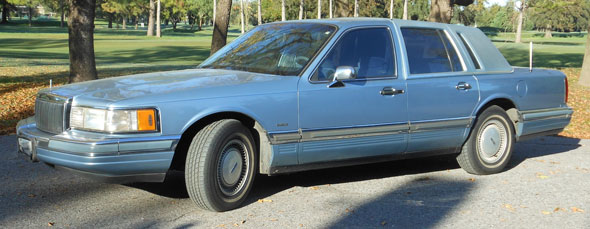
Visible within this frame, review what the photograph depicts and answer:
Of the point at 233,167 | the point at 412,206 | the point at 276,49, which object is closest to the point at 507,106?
the point at 412,206

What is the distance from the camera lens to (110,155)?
480 cm

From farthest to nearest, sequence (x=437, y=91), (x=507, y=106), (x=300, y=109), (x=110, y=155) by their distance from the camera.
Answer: (x=507, y=106)
(x=437, y=91)
(x=300, y=109)
(x=110, y=155)

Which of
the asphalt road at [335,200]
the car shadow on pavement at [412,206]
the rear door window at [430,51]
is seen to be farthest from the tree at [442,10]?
the car shadow on pavement at [412,206]

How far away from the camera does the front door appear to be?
574 cm

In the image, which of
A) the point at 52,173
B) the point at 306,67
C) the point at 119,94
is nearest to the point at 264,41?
the point at 306,67

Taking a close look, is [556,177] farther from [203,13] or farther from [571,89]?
[203,13]

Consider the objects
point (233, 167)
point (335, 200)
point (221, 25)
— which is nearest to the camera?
point (233, 167)

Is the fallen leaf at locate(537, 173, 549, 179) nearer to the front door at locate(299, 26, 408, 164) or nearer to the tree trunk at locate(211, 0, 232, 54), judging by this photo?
the front door at locate(299, 26, 408, 164)

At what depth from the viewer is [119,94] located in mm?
5109

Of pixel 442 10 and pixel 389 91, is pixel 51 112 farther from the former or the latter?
pixel 442 10

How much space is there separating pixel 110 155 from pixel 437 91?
3260 millimetres

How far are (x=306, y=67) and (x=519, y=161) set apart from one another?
3.56 metres

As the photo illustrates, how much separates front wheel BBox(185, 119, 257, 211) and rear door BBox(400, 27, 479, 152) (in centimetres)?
174

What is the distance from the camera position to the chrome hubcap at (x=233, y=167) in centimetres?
533
